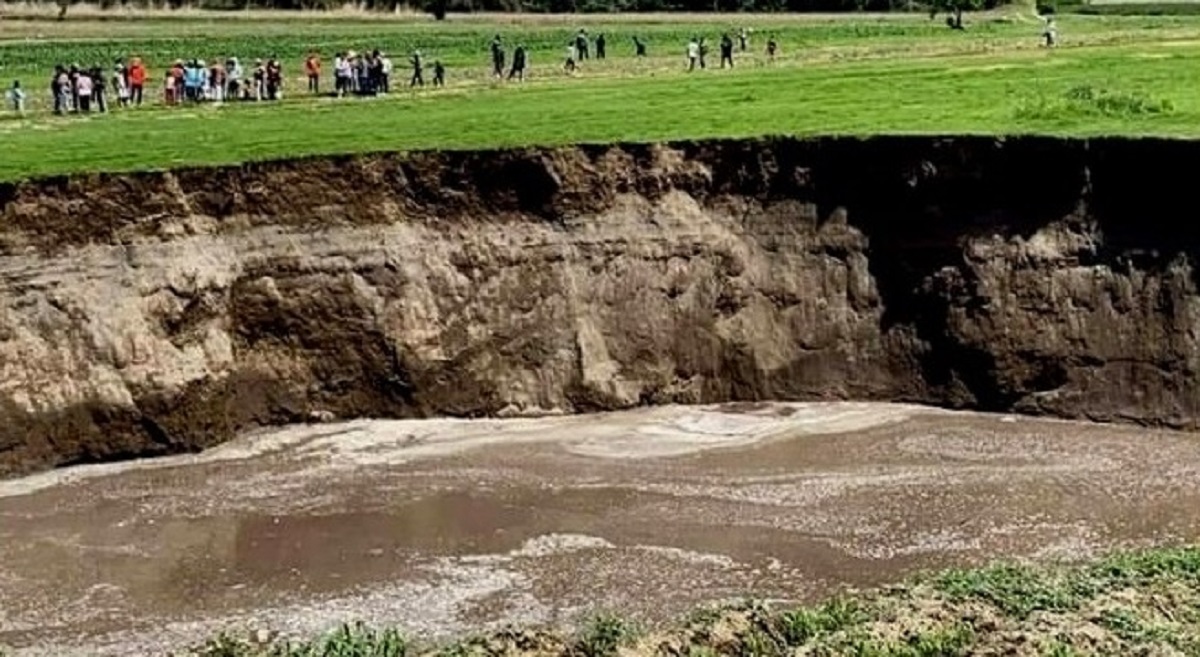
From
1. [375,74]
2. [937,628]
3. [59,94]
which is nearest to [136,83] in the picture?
[59,94]

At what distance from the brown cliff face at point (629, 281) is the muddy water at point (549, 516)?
0.78m

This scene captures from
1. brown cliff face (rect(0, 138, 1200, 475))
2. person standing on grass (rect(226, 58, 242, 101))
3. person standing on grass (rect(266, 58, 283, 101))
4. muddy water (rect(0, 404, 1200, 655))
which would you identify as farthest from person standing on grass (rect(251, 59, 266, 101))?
muddy water (rect(0, 404, 1200, 655))

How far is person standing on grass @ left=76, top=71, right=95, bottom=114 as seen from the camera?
37281 millimetres

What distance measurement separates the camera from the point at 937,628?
15.6m

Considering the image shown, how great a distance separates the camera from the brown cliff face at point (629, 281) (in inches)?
1077

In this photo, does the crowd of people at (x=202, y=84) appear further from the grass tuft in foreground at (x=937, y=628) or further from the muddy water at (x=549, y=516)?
the grass tuft in foreground at (x=937, y=628)

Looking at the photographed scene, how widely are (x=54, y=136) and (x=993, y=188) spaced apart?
1648cm

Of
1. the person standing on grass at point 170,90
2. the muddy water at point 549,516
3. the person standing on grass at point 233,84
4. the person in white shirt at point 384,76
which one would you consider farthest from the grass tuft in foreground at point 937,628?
the person standing on grass at point 233,84

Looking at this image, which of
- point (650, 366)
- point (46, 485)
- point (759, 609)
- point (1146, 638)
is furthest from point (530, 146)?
point (1146, 638)

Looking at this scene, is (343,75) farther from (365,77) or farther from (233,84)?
(233,84)

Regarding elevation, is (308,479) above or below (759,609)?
below

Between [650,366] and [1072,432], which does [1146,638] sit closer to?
[1072,432]

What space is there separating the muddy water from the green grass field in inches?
206

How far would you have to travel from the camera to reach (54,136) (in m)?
31.9
